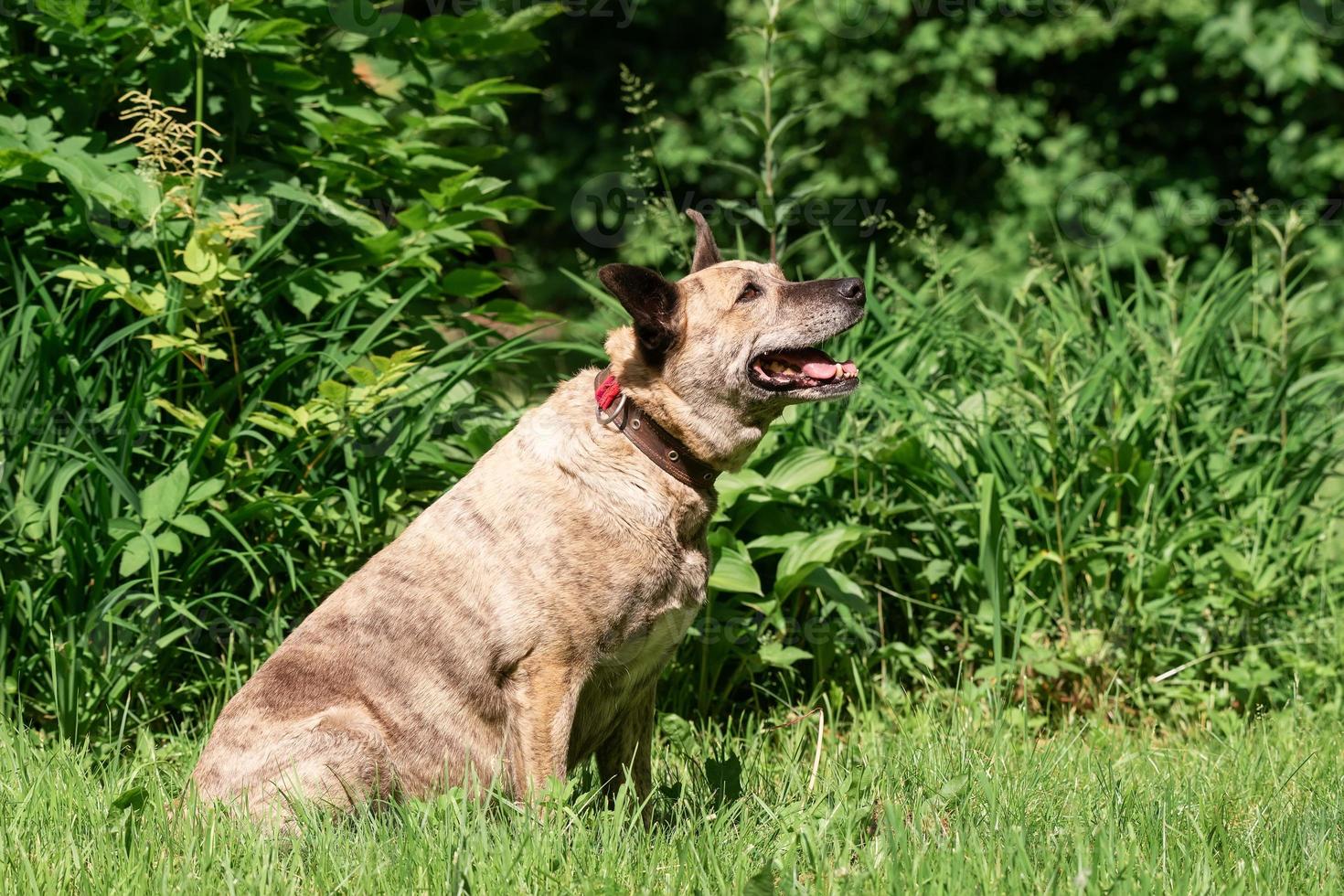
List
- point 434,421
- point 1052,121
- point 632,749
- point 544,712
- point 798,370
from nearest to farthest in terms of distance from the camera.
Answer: point 544,712
point 632,749
point 798,370
point 434,421
point 1052,121

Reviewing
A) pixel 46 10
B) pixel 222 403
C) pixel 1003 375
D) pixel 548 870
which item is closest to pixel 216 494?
pixel 222 403

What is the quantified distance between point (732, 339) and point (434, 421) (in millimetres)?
1420

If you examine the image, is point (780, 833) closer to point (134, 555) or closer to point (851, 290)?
point (851, 290)

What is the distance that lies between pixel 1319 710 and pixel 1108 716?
26.9 inches

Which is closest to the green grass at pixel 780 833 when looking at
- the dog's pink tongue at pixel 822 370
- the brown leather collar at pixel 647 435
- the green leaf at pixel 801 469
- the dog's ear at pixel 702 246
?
the brown leather collar at pixel 647 435

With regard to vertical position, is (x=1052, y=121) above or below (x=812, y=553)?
above

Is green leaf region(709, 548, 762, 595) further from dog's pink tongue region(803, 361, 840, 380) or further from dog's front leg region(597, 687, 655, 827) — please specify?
dog's pink tongue region(803, 361, 840, 380)

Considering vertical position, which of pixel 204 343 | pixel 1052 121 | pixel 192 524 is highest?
pixel 1052 121

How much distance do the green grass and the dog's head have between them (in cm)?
100

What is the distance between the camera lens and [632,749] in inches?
149

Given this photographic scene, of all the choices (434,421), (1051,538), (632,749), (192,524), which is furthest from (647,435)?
(1051,538)

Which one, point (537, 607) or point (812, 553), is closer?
point (537, 607)

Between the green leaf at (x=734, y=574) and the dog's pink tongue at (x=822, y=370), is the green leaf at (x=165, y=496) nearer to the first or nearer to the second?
the green leaf at (x=734, y=574)

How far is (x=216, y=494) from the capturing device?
14.1 ft
